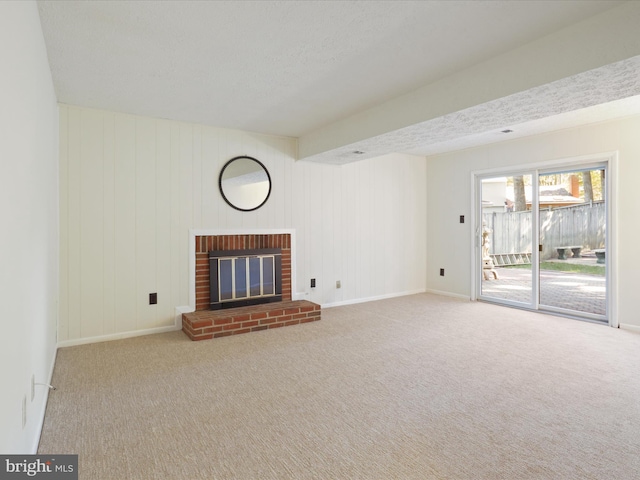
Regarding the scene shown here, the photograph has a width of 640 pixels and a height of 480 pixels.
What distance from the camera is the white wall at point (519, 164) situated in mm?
4059

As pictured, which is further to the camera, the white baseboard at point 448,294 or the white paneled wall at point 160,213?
the white baseboard at point 448,294

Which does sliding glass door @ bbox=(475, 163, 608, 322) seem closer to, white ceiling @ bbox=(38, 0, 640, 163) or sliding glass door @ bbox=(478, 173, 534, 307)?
sliding glass door @ bbox=(478, 173, 534, 307)

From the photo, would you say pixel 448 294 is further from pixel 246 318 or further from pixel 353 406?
pixel 353 406

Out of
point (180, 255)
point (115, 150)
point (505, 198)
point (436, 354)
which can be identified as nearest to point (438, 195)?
point (505, 198)

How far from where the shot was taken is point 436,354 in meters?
3.33

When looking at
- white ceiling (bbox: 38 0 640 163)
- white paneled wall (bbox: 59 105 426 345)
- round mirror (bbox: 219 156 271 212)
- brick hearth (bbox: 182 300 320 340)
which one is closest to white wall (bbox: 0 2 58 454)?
white ceiling (bbox: 38 0 640 163)

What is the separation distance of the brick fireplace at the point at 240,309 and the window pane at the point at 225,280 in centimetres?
15

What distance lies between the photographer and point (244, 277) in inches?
176

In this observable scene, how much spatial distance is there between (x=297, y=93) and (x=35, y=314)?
8.23 feet

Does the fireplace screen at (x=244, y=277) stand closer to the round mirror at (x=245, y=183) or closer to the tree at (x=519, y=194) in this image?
the round mirror at (x=245, y=183)

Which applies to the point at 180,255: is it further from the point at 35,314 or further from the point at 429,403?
the point at 429,403

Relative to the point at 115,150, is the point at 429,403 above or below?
below

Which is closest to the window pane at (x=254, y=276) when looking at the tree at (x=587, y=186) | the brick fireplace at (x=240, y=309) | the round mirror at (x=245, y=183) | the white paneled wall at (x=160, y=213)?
the brick fireplace at (x=240, y=309)

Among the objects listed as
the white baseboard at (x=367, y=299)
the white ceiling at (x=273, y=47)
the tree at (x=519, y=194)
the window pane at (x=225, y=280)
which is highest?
the white ceiling at (x=273, y=47)
